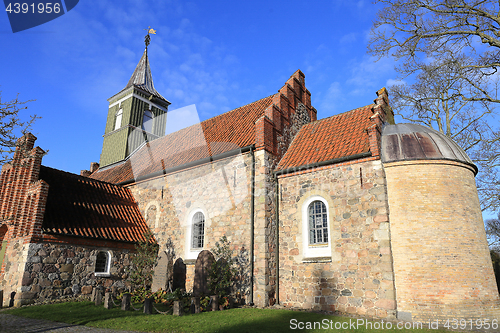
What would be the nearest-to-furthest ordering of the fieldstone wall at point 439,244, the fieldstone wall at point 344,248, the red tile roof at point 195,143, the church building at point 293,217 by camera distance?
the fieldstone wall at point 439,244 < the church building at point 293,217 < the fieldstone wall at point 344,248 < the red tile roof at point 195,143

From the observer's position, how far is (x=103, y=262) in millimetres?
13438

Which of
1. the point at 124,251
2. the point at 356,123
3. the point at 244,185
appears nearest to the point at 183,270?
the point at 124,251

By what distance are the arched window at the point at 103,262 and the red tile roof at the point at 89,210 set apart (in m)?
0.71

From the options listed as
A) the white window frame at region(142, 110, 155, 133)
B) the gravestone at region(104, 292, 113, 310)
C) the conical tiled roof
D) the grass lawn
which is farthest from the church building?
the conical tiled roof

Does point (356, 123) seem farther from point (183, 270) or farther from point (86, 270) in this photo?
point (86, 270)

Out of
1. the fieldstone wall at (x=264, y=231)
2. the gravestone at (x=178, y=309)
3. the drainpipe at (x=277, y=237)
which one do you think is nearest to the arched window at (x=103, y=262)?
the gravestone at (x=178, y=309)

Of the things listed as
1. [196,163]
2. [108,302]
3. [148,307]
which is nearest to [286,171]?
[196,163]

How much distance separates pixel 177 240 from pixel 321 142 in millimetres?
7571

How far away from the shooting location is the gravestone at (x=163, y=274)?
40.3ft

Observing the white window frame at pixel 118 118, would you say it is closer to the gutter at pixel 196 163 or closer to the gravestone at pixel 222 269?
the gutter at pixel 196 163

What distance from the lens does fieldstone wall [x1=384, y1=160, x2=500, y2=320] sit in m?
8.98

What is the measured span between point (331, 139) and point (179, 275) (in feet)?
27.6

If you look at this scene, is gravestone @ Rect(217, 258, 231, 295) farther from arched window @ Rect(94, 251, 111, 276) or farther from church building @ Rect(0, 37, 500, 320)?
arched window @ Rect(94, 251, 111, 276)

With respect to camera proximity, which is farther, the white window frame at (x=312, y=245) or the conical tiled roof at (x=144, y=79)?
the conical tiled roof at (x=144, y=79)
